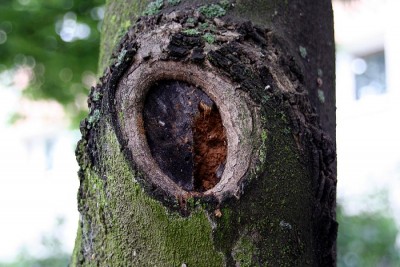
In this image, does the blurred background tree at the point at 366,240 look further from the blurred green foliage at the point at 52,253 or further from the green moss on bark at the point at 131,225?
the green moss on bark at the point at 131,225

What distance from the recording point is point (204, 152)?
43.8 inches

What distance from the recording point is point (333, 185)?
117 cm

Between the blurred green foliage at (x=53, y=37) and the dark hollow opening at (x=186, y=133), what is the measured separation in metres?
2.52

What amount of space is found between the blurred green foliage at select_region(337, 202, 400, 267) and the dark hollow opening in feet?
12.3

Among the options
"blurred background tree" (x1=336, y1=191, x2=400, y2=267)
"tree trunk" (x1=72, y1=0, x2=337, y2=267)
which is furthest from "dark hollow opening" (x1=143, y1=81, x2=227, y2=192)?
"blurred background tree" (x1=336, y1=191, x2=400, y2=267)

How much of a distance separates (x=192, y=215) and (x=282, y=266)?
7.2 inches

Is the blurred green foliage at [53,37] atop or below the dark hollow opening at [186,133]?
atop

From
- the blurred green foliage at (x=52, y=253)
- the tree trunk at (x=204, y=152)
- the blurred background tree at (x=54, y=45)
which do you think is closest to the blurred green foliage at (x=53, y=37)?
the blurred background tree at (x=54, y=45)

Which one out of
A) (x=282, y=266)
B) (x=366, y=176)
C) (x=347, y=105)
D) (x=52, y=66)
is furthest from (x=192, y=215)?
(x=347, y=105)

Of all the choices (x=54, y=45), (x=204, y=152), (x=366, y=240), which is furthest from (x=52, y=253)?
(x=204, y=152)

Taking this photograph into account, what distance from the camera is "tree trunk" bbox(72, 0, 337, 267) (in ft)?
3.32

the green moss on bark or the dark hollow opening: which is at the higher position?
the dark hollow opening

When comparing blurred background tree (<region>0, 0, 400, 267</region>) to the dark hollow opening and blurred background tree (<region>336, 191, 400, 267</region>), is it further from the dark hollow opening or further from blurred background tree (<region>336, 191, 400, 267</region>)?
the dark hollow opening

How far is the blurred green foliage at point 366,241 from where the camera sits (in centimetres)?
488
